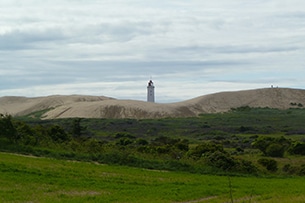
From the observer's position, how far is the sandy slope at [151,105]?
9262cm

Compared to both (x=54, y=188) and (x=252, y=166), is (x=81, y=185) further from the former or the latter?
(x=252, y=166)

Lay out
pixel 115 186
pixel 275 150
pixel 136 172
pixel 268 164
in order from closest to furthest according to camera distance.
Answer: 1. pixel 115 186
2. pixel 136 172
3. pixel 268 164
4. pixel 275 150

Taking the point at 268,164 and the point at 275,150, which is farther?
the point at 275,150

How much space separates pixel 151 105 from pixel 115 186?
79475mm

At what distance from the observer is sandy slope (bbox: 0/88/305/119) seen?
92.6 metres

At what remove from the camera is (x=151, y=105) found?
3836 inches

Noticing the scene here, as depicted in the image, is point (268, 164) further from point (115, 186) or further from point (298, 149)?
point (115, 186)

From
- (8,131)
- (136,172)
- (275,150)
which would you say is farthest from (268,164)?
(8,131)

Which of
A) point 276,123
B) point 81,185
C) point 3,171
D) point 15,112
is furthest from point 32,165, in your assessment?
point 15,112

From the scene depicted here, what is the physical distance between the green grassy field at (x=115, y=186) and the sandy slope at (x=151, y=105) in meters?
67.9

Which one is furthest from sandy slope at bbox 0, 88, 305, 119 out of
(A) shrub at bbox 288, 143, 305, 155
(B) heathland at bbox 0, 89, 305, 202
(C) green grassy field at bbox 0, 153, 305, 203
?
(C) green grassy field at bbox 0, 153, 305, 203

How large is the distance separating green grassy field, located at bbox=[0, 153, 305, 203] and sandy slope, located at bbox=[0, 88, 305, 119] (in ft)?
223

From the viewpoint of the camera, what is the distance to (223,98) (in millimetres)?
114250

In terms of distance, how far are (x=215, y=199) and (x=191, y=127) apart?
51659 mm
